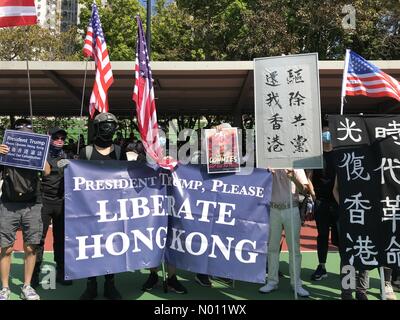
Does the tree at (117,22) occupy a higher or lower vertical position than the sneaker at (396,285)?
higher

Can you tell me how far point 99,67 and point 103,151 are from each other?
1879 millimetres

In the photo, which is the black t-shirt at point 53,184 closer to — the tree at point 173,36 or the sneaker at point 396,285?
the sneaker at point 396,285

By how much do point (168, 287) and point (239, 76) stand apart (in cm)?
561

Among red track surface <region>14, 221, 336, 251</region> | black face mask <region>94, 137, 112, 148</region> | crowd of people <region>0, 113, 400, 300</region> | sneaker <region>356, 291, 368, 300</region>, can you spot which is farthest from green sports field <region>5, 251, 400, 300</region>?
black face mask <region>94, 137, 112, 148</region>

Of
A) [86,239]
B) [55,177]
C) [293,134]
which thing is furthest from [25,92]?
[293,134]

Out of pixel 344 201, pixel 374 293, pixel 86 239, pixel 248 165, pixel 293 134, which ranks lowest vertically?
pixel 374 293

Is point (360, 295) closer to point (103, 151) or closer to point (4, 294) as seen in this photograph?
point (103, 151)

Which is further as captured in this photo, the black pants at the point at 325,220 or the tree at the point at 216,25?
the tree at the point at 216,25

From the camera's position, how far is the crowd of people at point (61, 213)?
16.0ft

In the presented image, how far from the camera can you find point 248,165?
544cm

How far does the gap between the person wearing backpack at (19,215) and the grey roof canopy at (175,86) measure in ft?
14.5

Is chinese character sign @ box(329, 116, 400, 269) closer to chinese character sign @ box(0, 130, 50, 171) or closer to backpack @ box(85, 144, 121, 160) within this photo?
backpack @ box(85, 144, 121, 160)

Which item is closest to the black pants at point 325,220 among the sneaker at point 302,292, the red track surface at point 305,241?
the sneaker at point 302,292
